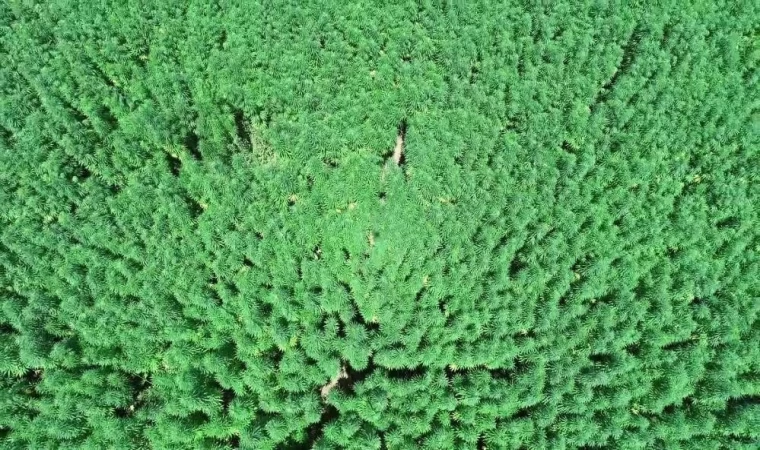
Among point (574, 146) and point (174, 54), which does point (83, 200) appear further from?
point (574, 146)

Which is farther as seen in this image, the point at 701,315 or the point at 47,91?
the point at 47,91

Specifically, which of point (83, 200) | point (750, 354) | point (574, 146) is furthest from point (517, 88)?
point (83, 200)

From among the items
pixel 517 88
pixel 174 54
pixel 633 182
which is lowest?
pixel 633 182

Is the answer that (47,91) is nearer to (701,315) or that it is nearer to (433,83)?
(433,83)

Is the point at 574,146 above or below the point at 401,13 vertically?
below

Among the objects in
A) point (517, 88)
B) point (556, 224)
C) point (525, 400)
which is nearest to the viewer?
point (525, 400)

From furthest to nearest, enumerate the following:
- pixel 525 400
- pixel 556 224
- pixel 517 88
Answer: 1. pixel 517 88
2. pixel 556 224
3. pixel 525 400
